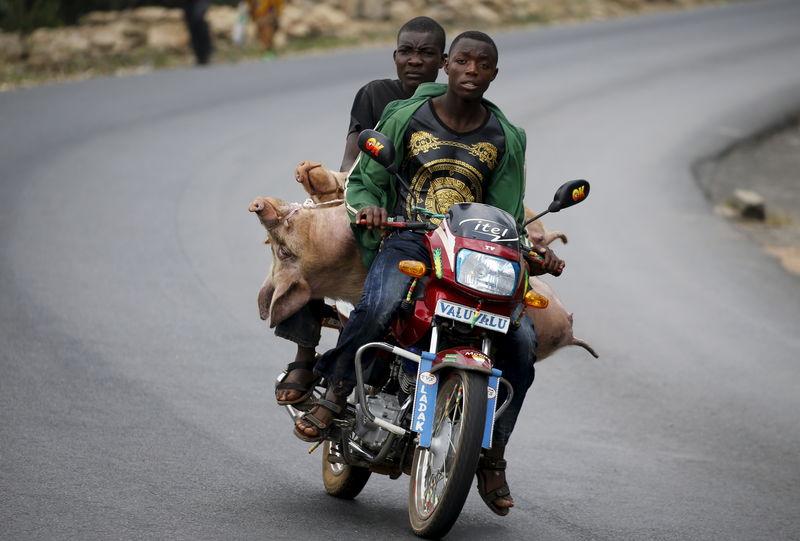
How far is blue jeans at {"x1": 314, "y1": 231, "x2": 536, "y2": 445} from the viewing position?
532cm

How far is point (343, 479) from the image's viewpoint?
6086mm

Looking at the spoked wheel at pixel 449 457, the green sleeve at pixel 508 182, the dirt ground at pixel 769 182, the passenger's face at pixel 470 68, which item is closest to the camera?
the spoked wheel at pixel 449 457

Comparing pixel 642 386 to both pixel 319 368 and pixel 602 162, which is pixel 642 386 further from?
pixel 602 162

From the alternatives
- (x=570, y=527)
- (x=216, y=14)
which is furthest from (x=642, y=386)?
(x=216, y=14)

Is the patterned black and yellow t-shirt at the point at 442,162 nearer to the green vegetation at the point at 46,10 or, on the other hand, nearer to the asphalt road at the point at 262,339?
the asphalt road at the point at 262,339

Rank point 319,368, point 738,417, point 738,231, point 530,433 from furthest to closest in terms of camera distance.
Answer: point 738,231, point 738,417, point 530,433, point 319,368

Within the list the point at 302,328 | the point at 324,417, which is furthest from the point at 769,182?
the point at 324,417

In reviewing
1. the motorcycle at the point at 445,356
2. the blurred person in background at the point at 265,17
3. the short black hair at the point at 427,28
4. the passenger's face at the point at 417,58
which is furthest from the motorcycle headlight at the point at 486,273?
the blurred person in background at the point at 265,17

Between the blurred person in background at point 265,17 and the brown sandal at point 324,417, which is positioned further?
the blurred person in background at point 265,17

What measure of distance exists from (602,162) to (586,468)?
1113cm

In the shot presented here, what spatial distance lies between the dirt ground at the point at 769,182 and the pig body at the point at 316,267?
823 cm

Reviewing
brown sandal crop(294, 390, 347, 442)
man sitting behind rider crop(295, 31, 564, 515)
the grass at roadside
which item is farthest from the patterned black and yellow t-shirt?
the grass at roadside

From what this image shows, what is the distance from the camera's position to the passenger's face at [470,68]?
220 inches

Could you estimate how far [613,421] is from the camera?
26.5ft
